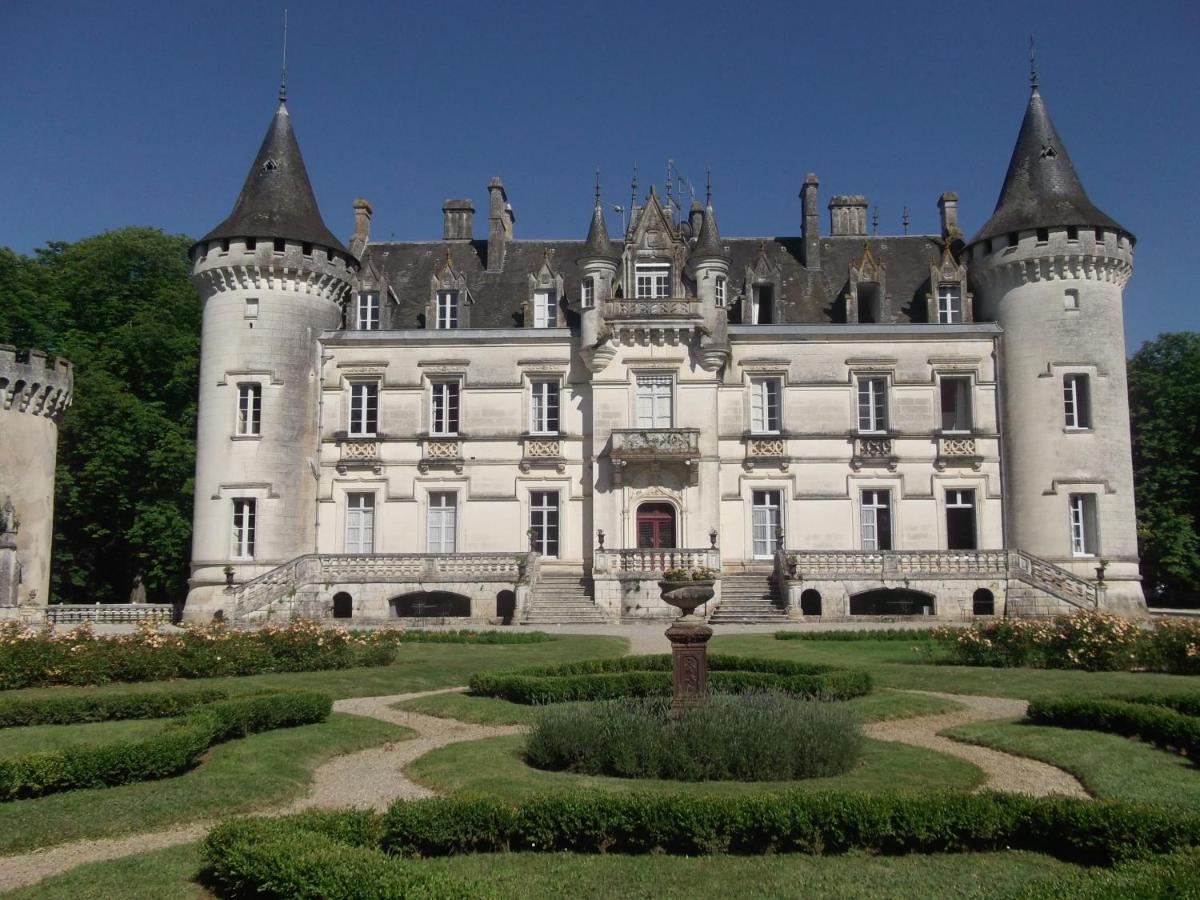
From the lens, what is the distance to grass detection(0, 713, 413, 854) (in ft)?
32.2

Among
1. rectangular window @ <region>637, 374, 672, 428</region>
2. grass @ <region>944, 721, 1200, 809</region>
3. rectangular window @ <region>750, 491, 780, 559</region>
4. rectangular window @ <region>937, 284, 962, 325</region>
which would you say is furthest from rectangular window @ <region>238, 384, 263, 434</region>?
grass @ <region>944, 721, 1200, 809</region>

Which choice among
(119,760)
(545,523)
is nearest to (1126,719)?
(119,760)

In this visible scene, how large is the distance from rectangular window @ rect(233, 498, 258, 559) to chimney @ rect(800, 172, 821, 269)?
2175 centimetres

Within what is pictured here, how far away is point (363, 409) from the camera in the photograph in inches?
1464

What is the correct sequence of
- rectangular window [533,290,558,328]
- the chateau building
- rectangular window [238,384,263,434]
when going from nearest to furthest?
the chateau building → rectangular window [238,384,263,434] → rectangular window [533,290,558,328]

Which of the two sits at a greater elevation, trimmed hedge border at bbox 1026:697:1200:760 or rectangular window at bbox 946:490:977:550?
rectangular window at bbox 946:490:977:550

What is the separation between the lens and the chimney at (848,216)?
A: 4144cm

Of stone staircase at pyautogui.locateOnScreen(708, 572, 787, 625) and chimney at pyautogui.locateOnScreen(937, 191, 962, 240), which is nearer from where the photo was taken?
stone staircase at pyautogui.locateOnScreen(708, 572, 787, 625)

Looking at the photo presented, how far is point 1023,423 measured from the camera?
35219 millimetres

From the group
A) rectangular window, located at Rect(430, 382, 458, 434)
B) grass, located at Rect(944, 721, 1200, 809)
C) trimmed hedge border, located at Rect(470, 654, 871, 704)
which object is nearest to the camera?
grass, located at Rect(944, 721, 1200, 809)

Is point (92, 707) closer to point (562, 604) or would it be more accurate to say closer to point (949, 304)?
point (562, 604)

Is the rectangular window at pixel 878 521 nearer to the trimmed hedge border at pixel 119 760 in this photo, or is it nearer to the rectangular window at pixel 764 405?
the rectangular window at pixel 764 405

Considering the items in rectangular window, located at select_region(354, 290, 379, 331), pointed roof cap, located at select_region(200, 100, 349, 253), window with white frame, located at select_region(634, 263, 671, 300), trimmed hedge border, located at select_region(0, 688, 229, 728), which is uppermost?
pointed roof cap, located at select_region(200, 100, 349, 253)

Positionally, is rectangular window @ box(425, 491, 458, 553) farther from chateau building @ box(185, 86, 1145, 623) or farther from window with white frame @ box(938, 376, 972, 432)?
window with white frame @ box(938, 376, 972, 432)
